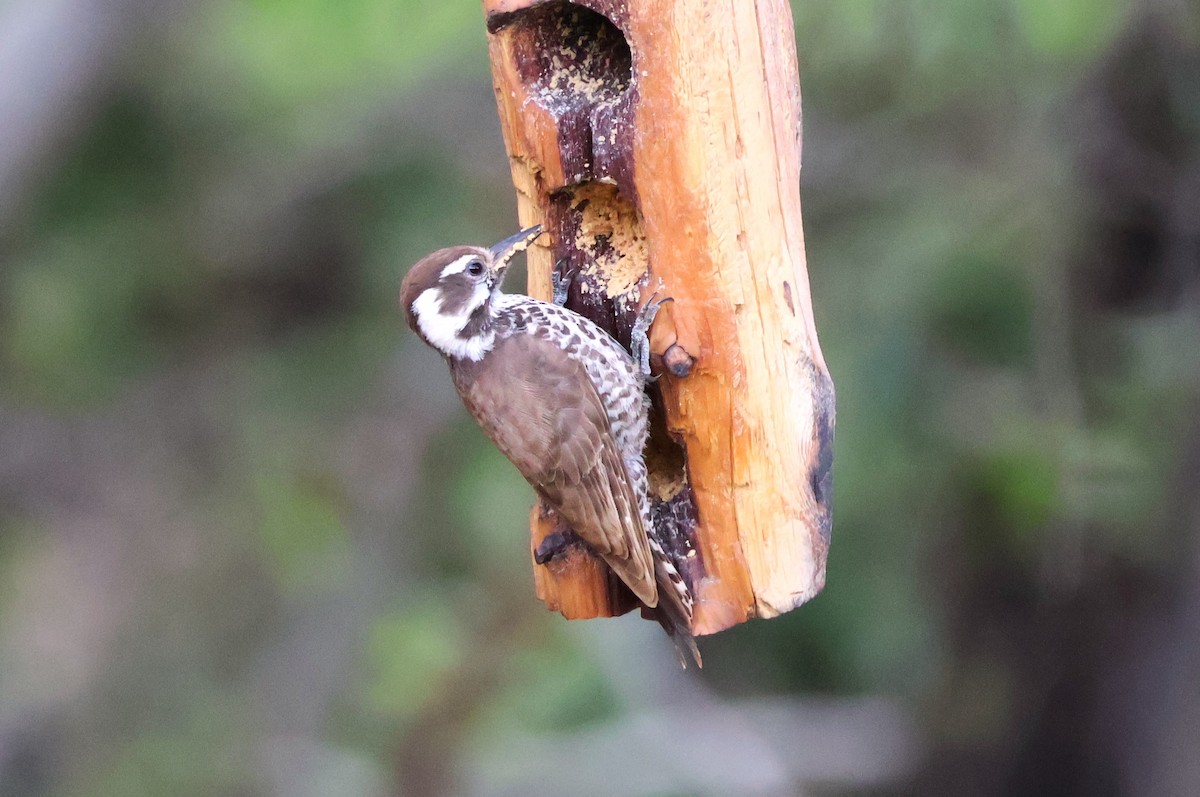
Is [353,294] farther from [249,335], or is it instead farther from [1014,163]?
[1014,163]

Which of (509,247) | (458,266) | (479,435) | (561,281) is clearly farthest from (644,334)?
A: (479,435)

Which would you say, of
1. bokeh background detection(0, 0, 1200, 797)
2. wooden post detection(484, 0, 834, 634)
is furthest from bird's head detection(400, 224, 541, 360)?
bokeh background detection(0, 0, 1200, 797)

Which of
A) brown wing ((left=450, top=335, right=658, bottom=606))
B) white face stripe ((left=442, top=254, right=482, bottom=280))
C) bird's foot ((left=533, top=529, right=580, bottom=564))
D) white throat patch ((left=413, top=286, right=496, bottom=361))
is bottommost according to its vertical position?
bird's foot ((left=533, top=529, right=580, bottom=564))

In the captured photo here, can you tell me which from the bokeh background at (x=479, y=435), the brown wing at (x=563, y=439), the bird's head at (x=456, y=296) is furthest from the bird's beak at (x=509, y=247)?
the bokeh background at (x=479, y=435)

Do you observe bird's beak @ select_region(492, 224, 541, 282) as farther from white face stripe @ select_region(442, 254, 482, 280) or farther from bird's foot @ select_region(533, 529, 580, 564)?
bird's foot @ select_region(533, 529, 580, 564)

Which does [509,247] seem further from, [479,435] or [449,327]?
[479,435]

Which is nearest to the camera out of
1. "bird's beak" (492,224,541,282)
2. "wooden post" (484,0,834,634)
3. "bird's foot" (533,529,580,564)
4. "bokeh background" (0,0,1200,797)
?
"wooden post" (484,0,834,634)
